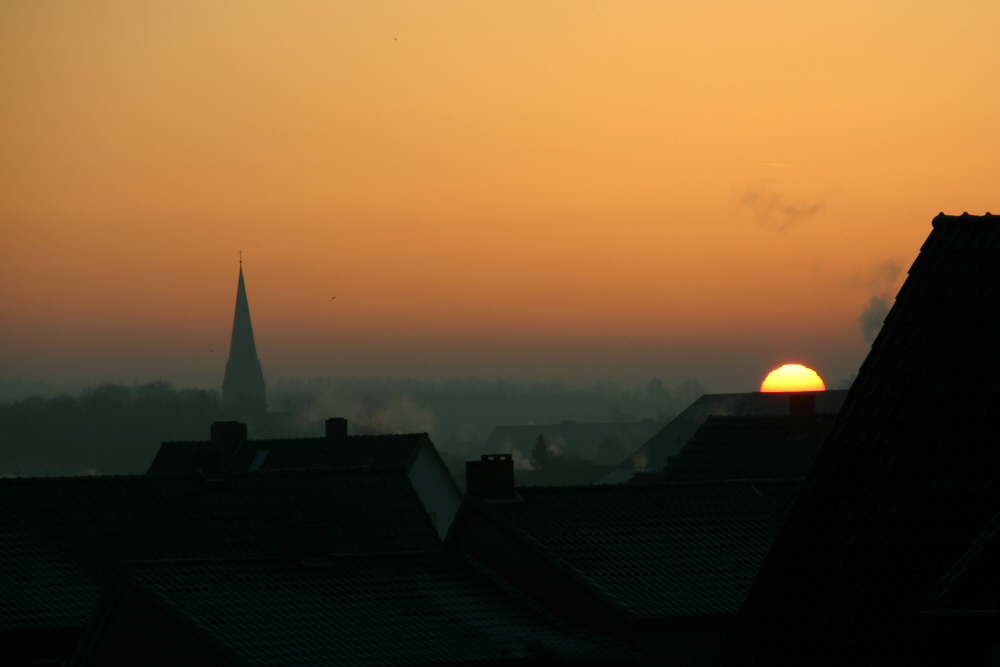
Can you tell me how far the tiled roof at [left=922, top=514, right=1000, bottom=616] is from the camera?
28.7 ft

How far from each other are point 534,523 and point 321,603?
5726mm

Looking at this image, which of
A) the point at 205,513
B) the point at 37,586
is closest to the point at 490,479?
the point at 205,513

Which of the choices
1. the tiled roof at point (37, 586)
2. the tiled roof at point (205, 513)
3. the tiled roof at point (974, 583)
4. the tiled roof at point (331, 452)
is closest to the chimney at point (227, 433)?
the tiled roof at point (331, 452)

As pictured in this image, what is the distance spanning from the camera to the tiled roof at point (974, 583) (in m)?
8.73

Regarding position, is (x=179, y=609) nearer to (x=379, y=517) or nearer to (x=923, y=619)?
(x=379, y=517)

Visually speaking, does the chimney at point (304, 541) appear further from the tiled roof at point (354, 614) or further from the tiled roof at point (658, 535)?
the tiled roof at point (658, 535)

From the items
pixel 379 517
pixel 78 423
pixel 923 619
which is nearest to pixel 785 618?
pixel 923 619

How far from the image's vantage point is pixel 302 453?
2141 inches

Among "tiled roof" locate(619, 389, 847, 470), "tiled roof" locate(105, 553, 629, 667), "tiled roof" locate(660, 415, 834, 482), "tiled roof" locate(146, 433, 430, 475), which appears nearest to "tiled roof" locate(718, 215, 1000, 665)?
"tiled roof" locate(105, 553, 629, 667)

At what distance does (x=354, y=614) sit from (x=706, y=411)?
57441 millimetres

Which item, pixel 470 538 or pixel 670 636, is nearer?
pixel 670 636

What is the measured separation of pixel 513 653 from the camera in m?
23.2

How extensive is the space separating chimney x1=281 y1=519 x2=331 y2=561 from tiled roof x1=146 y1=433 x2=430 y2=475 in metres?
24.4

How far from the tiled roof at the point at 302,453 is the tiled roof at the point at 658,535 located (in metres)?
22.0
